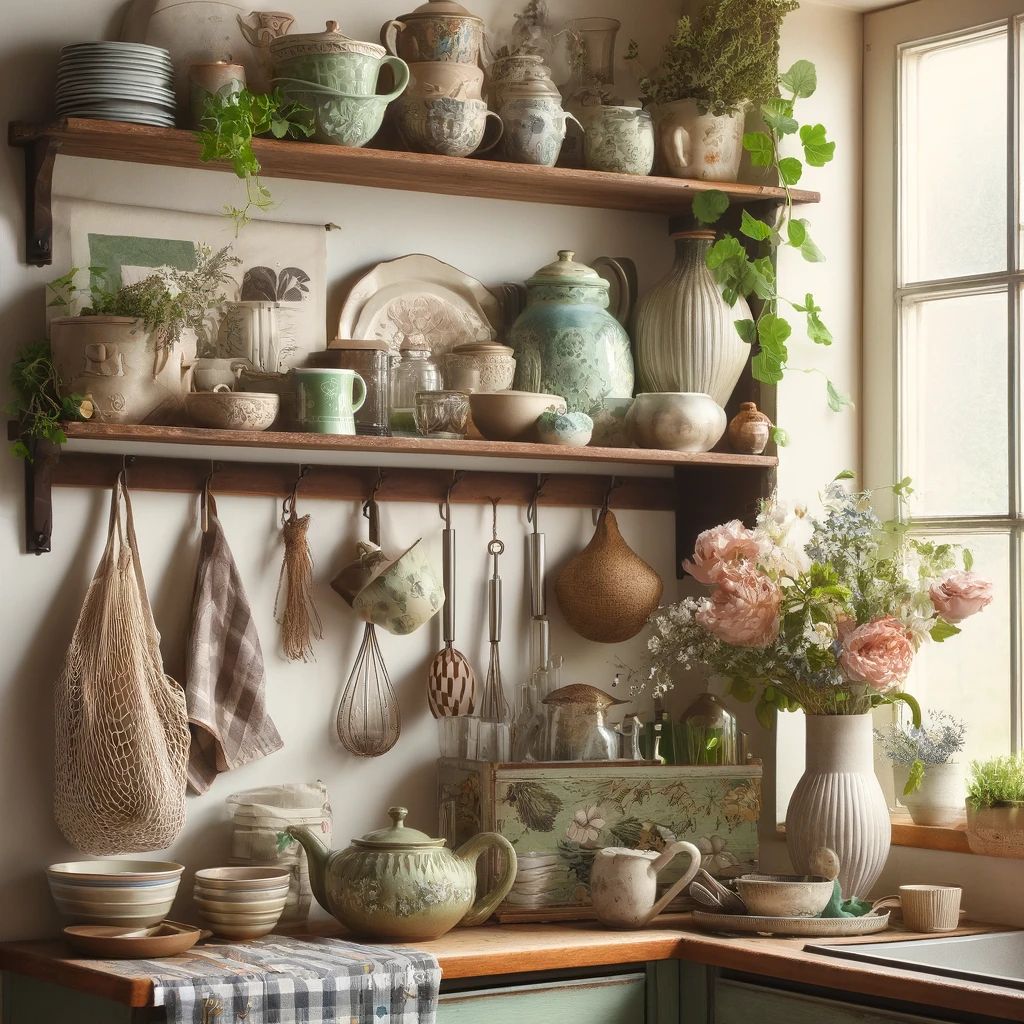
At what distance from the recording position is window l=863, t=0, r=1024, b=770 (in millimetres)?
2705

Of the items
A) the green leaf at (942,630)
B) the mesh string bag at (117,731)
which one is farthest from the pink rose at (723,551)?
the mesh string bag at (117,731)

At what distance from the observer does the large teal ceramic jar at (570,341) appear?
2732 mm

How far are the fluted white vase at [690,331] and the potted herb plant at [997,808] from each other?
0.77 meters

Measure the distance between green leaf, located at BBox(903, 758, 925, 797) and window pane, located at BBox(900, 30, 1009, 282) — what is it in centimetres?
84

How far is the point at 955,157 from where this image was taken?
2828 mm

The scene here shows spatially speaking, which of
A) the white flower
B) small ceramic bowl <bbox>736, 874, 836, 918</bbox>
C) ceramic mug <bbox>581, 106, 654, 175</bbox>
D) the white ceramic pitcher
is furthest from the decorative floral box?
ceramic mug <bbox>581, 106, 654, 175</bbox>

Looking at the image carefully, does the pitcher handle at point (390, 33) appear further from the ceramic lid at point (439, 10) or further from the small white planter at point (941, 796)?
the small white planter at point (941, 796)

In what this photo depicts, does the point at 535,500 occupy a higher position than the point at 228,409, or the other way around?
the point at 228,409

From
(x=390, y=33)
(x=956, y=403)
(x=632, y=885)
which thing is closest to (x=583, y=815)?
(x=632, y=885)

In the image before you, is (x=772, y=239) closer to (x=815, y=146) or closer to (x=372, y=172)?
(x=815, y=146)

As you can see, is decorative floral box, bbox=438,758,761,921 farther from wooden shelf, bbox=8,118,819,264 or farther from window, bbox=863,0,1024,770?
wooden shelf, bbox=8,118,819,264

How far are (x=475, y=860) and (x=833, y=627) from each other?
25.7 inches

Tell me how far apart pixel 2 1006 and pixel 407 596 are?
863 mm

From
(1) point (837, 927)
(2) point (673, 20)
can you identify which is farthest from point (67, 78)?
(1) point (837, 927)
